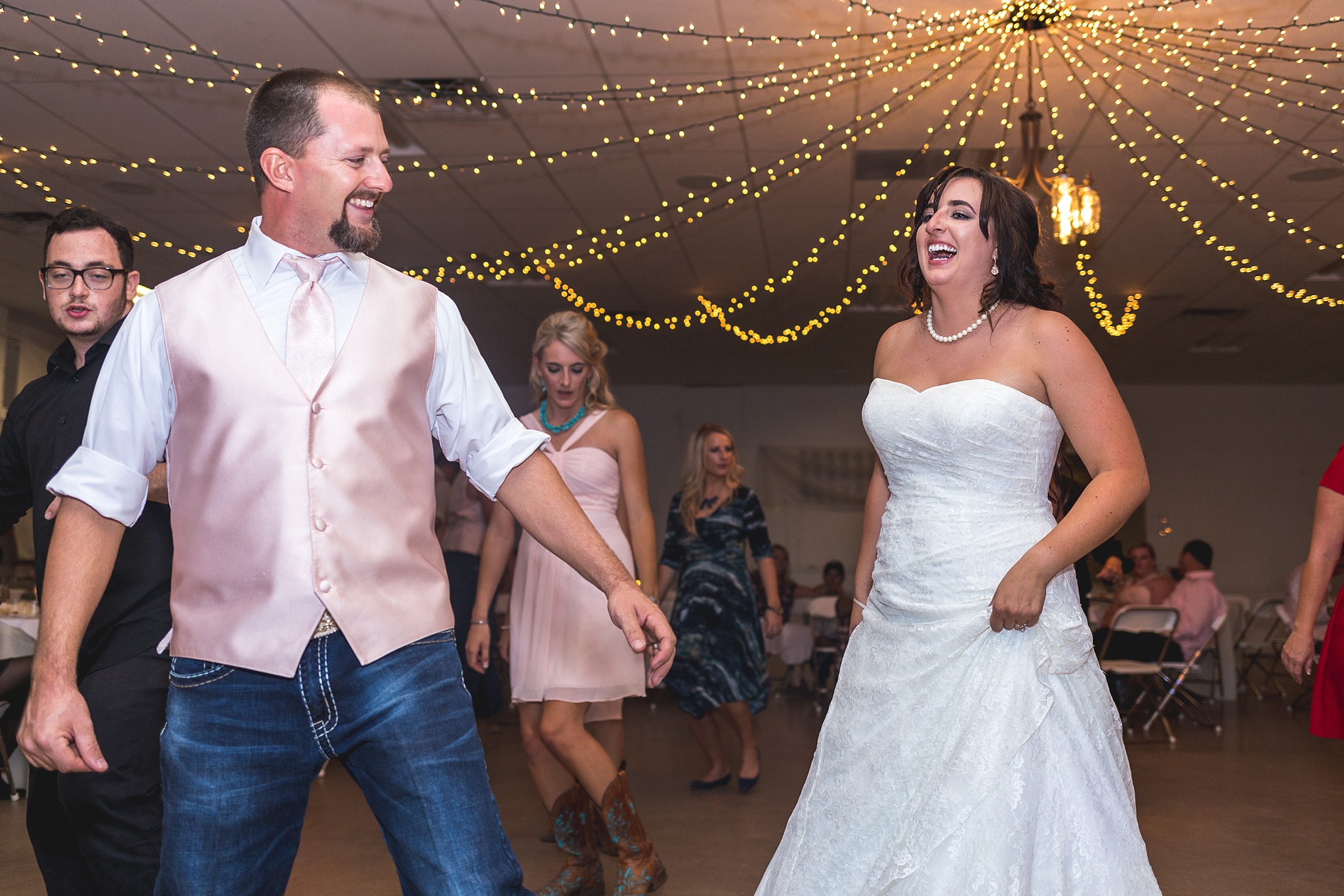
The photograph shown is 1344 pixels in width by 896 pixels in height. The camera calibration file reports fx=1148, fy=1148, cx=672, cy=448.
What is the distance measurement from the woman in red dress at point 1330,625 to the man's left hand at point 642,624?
190 cm

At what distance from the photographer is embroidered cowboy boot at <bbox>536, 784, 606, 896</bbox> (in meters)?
3.21

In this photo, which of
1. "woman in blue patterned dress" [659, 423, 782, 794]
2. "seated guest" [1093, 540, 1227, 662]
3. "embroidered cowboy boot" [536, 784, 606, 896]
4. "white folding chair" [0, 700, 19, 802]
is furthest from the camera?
"seated guest" [1093, 540, 1227, 662]

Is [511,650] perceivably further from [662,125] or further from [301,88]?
[662,125]

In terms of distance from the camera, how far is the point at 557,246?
8.35 meters

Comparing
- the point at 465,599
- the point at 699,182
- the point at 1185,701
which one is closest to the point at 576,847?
the point at 465,599

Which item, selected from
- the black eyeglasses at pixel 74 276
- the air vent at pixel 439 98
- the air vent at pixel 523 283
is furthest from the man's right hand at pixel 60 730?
the air vent at pixel 523 283

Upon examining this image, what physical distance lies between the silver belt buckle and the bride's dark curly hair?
1384 millimetres

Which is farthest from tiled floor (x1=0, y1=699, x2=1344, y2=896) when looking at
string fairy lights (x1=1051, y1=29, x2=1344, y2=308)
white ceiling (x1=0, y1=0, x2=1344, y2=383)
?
white ceiling (x1=0, y1=0, x2=1344, y2=383)

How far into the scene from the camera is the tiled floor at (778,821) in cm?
351

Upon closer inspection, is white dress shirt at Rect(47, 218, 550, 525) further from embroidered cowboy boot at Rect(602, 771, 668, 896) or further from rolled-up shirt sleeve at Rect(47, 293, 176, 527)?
embroidered cowboy boot at Rect(602, 771, 668, 896)

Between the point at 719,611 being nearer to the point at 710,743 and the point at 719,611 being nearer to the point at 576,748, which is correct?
the point at 710,743

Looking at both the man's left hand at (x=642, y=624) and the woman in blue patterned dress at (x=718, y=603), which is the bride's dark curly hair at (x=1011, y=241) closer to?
the man's left hand at (x=642, y=624)

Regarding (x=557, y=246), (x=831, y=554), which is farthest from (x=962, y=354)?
(x=831, y=554)

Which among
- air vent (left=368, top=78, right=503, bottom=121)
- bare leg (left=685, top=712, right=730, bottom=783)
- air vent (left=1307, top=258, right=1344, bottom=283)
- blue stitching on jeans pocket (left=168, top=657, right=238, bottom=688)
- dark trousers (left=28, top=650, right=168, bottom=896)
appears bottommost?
bare leg (left=685, top=712, right=730, bottom=783)
